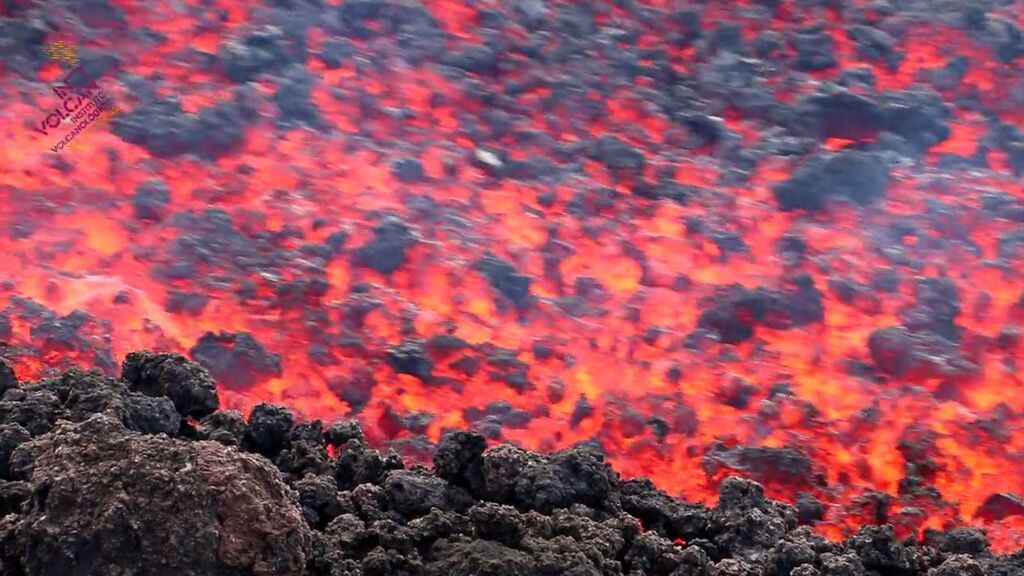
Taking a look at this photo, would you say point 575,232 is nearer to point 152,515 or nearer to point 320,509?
point 320,509

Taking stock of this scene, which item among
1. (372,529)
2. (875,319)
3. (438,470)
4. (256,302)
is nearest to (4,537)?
(372,529)

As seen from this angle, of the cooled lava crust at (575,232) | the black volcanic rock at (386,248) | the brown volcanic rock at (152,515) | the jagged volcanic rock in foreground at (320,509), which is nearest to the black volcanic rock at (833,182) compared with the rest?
the cooled lava crust at (575,232)

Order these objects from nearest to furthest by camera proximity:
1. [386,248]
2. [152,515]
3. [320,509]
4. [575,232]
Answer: [152,515] → [320,509] → [386,248] → [575,232]

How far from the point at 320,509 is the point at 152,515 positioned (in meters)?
0.80

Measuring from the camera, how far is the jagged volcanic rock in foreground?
297 cm

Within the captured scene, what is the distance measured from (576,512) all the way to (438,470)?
0.46 metres

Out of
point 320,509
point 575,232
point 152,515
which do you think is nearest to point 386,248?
point 575,232

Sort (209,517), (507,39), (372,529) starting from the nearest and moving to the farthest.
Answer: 1. (209,517)
2. (372,529)
3. (507,39)

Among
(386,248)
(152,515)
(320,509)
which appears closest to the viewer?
(152,515)

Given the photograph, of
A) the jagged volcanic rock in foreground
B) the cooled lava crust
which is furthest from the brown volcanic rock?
the cooled lava crust

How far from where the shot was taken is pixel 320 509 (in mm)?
3707

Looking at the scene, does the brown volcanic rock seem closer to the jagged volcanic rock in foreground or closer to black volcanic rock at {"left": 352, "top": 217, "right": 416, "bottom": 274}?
the jagged volcanic rock in foreground

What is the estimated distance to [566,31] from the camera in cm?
688

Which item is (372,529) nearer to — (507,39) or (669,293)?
(669,293)
